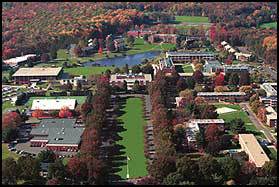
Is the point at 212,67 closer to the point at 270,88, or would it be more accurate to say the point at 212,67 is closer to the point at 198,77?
the point at 198,77

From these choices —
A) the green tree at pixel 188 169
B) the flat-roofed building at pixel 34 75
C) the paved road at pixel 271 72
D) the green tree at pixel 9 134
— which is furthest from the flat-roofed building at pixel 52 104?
the paved road at pixel 271 72

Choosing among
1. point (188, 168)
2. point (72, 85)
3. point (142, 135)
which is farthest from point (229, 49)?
point (188, 168)

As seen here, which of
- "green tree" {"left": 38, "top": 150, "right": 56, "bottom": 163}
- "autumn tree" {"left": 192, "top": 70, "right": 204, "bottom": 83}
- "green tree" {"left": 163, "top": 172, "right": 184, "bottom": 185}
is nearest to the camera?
"green tree" {"left": 163, "top": 172, "right": 184, "bottom": 185}

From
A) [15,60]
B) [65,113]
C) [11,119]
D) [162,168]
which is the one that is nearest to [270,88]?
[65,113]

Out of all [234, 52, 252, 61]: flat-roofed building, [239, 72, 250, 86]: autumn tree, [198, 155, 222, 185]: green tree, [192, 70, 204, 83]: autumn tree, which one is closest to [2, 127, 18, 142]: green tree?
[198, 155, 222, 185]: green tree

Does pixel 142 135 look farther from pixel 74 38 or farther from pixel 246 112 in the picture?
pixel 74 38

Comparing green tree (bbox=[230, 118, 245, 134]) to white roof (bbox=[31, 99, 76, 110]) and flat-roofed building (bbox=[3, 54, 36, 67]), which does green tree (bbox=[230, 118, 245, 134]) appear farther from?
flat-roofed building (bbox=[3, 54, 36, 67])

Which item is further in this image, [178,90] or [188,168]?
[178,90]
